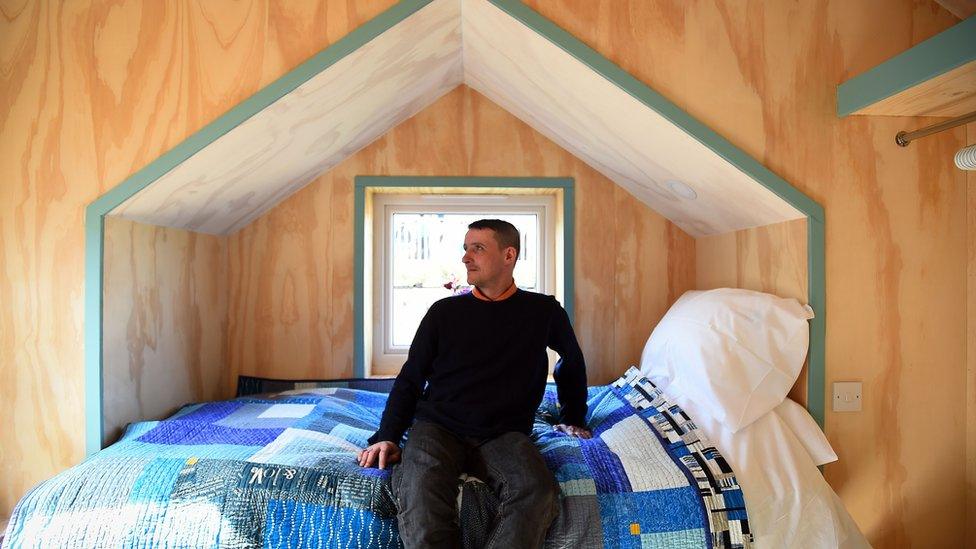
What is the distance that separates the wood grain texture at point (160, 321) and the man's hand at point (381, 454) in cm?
85

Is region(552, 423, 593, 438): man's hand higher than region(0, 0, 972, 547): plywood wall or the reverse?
the reverse

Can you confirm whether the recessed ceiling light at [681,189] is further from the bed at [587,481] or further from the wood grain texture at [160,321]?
the wood grain texture at [160,321]

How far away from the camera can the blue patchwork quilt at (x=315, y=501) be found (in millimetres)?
1373

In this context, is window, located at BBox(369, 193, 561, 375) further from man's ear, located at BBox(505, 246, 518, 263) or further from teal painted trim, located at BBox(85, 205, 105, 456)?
teal painted trim, located at BBox(85, 205, 105, 456)

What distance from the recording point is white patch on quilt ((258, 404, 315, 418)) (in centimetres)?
198

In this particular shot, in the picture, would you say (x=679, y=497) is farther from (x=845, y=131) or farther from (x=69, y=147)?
(x=69, y=147)

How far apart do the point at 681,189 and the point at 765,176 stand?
41 cm

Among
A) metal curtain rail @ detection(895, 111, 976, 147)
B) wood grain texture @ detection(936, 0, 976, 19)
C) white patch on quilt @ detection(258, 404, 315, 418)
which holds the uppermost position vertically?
wood grain texture @ detection(936, 0, 976, 19)

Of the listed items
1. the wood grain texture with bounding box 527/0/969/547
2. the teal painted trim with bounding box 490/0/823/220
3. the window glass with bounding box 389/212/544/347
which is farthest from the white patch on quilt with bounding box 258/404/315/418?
the wood grain texture with bounding box 527/0/969/547

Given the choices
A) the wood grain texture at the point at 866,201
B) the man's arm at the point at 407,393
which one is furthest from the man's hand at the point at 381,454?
the wood grain texture at the point at 866,201

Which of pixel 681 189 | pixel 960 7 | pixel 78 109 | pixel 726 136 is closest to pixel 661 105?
pixel 726 136

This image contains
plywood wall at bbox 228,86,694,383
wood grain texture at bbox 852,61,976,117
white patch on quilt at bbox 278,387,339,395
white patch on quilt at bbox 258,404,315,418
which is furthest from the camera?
plywood wall at bbox 228,86,694,383

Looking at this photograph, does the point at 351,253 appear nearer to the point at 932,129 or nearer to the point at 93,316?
the point at 93,316

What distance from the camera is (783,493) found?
4.82ft
